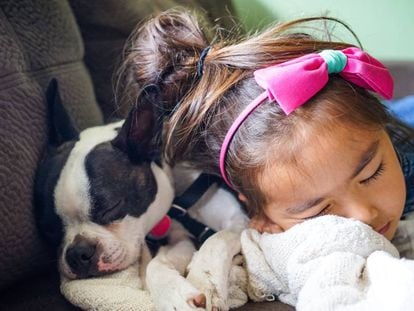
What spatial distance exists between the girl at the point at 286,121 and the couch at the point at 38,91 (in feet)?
0.66

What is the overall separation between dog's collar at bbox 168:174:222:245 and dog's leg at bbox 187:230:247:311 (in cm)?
17

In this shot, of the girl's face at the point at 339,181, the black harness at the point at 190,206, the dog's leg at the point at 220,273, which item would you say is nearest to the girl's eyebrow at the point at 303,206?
the girl's face at the point at 339,181

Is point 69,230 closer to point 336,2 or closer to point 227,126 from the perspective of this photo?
point 227,126

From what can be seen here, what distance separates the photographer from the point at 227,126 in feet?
3.05

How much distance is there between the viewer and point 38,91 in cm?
100

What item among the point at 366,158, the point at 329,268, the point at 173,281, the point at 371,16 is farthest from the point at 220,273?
the point at 371,16

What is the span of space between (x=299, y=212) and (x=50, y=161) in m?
0.47

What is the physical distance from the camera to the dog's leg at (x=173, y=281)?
80 cm

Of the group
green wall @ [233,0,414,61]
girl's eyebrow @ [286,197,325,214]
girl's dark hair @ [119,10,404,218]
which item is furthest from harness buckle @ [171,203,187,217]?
green wall @ [233,0,414,61]

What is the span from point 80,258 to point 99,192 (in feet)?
0.41

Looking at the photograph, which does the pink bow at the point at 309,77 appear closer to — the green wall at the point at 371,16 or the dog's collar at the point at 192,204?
the dog's collar at the point at 192,204

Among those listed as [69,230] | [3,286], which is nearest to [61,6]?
[69,230]

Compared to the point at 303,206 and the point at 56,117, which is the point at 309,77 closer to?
the point at 303,206

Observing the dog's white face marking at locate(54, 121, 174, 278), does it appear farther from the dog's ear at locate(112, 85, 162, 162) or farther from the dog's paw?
the dog's paw
